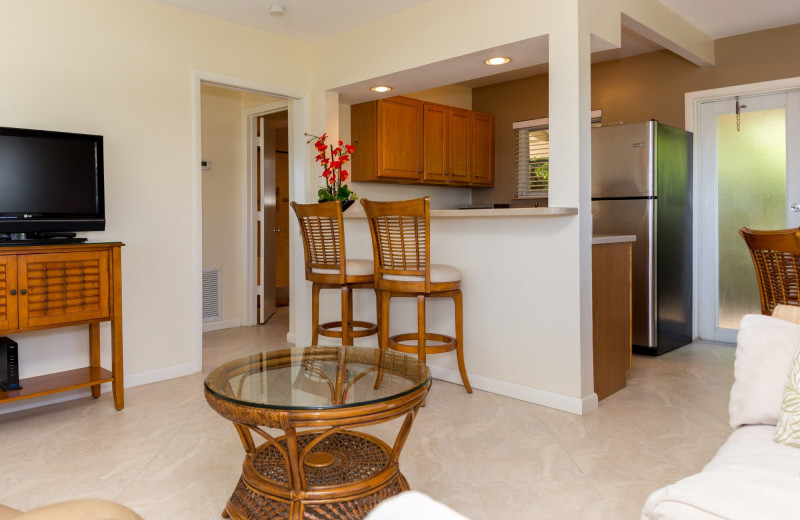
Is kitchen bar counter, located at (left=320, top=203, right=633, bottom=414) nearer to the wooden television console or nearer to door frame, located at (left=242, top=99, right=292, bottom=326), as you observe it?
the wooden television console

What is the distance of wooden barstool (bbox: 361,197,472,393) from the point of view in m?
3.03

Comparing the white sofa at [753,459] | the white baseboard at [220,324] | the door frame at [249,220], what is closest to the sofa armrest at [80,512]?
the white sofa at [753,459]

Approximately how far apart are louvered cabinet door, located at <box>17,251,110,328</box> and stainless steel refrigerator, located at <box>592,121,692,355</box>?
342 centimetres

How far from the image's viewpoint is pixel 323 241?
138 inches

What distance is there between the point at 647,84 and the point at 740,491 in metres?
4.54

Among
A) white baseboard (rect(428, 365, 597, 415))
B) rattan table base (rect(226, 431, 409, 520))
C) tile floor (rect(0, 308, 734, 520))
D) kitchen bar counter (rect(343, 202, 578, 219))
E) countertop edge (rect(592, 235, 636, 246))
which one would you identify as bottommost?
tile floor (rect(0, 308, 734, 520))

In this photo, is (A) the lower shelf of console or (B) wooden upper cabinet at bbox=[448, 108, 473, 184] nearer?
(A) the lower shelf of console

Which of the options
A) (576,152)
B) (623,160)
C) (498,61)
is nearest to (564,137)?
(576,152)

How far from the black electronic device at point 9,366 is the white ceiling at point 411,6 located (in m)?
2.25

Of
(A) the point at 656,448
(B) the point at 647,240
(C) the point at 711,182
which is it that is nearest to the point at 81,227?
(A) the point at 656,448

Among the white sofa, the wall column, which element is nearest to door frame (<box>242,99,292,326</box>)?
the wall column

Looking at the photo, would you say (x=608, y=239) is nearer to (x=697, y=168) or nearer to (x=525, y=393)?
(x=525, y=393)

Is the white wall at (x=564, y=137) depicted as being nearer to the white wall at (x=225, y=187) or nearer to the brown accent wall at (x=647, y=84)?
the brown accent wall at (x=647, y=84)

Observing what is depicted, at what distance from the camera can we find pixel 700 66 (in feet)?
15.2
